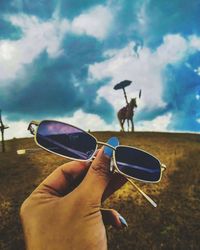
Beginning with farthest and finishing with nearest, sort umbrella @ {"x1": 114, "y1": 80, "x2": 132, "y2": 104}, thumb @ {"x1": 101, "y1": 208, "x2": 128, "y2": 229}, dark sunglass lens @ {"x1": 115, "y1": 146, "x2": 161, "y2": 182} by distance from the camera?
umbrella @ {"x1": 114, "y1": 80, "x2": 132, "y2": 104} → thumb @ {"x1": 101, "y1": 208, "x2": 128, "y2": 229} → dark sunglass lens @ {"x1": 115, "y1": 146, "x2": 161, "y2": 182}

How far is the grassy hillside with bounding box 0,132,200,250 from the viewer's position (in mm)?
7406

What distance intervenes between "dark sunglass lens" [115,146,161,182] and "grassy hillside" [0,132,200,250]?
19.4 ft

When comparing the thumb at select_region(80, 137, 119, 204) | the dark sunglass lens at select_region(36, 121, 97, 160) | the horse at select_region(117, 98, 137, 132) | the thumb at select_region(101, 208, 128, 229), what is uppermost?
the horse at select_region(117, 98, 137, 132)

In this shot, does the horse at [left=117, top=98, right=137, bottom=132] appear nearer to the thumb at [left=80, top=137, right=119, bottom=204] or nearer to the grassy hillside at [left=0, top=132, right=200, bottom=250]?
the grassy hillside at [left=0, top=132, right=200, bottom=250]

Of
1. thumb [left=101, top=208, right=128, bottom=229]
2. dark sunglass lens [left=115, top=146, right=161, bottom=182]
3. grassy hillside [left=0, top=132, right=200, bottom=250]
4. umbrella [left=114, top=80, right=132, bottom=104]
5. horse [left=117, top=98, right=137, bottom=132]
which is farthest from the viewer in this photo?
umbrella [left=114, top=80, right=132, bottom=104]

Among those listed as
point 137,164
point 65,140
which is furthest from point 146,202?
point 65,140

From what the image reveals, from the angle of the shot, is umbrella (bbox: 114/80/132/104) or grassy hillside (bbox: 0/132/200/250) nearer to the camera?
grassy hillside (bbox: 0/132/200/250)

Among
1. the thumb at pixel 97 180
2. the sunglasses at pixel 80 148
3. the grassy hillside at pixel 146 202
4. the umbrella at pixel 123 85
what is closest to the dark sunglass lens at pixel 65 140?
the sunglasses at pixel 80 148

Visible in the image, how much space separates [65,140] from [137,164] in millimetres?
490

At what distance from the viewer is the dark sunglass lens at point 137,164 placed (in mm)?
1671

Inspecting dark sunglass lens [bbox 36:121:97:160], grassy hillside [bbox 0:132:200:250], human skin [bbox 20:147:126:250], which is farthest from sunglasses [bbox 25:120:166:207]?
grassy hillside [bbox 0:132:200:250]

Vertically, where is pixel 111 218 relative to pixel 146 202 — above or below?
above

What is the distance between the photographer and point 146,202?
9.23 meters

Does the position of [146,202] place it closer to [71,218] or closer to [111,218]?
[111,218]
